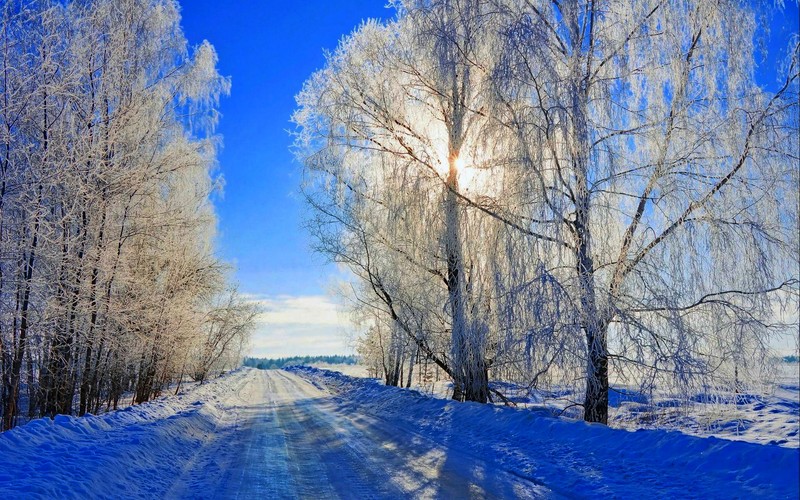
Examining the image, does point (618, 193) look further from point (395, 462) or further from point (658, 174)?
point (395, 462)

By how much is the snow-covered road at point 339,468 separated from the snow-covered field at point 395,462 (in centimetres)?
2

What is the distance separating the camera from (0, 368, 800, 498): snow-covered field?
527 centimetres

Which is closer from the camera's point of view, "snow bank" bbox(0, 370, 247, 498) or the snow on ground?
"snow bank" bbox(0, 370, 247, 498)

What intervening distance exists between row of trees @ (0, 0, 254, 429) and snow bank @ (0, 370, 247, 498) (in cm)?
276

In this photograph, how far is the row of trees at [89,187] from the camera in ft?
31.3

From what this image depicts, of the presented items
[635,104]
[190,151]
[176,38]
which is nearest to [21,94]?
[190,151]

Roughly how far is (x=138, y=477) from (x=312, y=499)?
236 cm

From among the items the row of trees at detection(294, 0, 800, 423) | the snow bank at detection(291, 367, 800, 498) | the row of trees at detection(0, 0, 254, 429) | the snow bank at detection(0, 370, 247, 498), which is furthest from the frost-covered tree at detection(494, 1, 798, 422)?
the row of trees at detection(0, 0, 254, 429)

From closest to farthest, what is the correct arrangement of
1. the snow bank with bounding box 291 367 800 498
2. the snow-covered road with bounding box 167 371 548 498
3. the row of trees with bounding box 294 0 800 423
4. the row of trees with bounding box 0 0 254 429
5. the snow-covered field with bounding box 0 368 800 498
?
the snow bank with bounding box 291 367 800 498 < the snow-covered field with bounding box 0 368 800 498 < the snow-covered road with bounding box 167 371 548 498 < the row of trees with bounding box 294 0 800 423 < the row of trees with bounding box 0 0 254 429

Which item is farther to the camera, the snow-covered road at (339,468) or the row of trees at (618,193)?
the row of trees at (618,193)

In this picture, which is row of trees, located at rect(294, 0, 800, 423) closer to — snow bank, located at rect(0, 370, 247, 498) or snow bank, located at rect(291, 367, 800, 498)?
snow bank, located at rect(291, 367, 800, 498)

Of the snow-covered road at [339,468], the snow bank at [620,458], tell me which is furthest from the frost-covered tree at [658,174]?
the snow-covered road at [339,468]

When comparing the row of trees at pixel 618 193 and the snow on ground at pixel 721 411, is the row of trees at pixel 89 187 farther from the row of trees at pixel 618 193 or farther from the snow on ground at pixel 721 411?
the snow on ground at pixel 721 411

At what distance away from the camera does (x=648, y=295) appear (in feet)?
28.6
